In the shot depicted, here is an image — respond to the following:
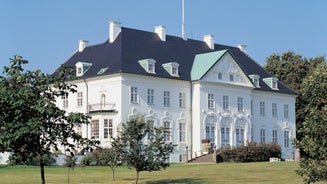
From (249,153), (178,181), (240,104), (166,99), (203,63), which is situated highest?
(203,63)

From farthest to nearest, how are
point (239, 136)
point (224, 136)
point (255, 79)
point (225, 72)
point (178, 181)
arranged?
point (255, 79)
point (239, 136)
point (224, 136)
point (225, 72)
point (178, 181)

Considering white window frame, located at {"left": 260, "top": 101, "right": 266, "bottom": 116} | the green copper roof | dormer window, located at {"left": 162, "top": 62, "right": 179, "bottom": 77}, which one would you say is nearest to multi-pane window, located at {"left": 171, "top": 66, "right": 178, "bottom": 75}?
dormer window, located at {"left": 162, "top": 62, "right": 179, "bottom": 77}

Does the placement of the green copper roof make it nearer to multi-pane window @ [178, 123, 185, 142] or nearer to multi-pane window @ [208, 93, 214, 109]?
multi-pane window @ [208, 93, 214, 109]

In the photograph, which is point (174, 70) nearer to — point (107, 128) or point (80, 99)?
point (107, 128)

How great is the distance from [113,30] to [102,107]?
8.02 metres

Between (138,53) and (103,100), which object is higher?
(138,53)

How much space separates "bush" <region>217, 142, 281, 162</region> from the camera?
5825 centimetres

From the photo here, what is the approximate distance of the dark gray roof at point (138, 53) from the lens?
60438mm

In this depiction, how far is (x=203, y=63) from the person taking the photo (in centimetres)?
6544

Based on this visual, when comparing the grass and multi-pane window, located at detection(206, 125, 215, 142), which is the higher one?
multi-pane window, located at detection(206, 125, 215, 142)

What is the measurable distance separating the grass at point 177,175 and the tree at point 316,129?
10.5 m

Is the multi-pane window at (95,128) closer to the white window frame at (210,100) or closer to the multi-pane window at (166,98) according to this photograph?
the multi-pane window at (166,98)

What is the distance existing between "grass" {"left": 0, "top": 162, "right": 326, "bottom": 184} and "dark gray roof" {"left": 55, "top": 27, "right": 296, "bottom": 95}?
14.4 m

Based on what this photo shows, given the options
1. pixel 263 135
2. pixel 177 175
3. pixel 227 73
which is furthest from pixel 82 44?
pixel 177 175
